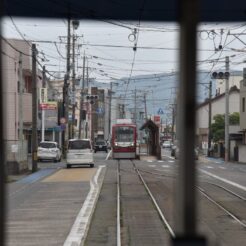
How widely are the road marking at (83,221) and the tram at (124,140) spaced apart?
33.3 m

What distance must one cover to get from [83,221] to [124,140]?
139 feet

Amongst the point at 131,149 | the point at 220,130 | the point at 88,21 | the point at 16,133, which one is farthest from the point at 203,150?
the point at 88,21

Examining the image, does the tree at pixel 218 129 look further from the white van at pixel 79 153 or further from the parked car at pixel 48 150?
the white van at pixel 79 153

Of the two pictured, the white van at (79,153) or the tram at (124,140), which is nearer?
the white van at (79,153)

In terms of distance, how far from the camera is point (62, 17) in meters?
18.4

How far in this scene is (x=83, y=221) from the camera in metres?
14.6

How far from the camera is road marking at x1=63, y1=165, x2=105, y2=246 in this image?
1173 centimetres

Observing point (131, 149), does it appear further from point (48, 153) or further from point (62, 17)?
point (62, 17)

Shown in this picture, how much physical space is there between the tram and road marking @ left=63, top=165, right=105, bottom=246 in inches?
1312

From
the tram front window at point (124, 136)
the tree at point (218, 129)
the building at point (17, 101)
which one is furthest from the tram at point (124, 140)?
the tree at point (218, 129)

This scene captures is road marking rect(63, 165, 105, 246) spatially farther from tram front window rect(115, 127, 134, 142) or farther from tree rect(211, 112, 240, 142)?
tree rect(211, 112, 240, 142)

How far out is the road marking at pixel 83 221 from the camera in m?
11.7

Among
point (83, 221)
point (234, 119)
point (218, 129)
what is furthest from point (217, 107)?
point (83, 221)

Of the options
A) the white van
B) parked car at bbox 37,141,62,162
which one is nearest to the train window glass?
the white van
